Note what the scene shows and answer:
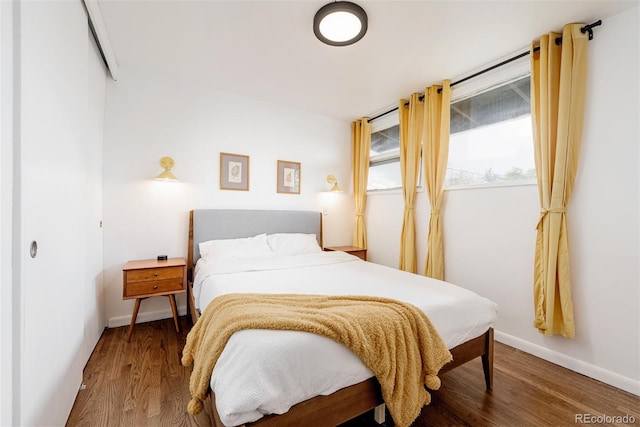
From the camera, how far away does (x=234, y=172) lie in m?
3.22

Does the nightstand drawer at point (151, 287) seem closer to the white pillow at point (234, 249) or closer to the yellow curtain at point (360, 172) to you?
the white pillow at point (234, 249)

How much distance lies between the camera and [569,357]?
A: 2.04m

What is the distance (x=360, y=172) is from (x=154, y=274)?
287 centimetres

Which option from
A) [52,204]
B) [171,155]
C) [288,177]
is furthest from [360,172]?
[52,204]

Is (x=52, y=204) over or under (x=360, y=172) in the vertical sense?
under

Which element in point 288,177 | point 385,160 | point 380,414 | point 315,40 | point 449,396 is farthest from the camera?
point 385,160

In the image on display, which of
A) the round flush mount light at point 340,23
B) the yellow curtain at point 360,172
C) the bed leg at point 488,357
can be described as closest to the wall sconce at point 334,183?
the yellow curtain at point 360,172

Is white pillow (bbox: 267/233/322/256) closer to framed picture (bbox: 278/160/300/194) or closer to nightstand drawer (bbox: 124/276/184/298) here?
framed picture (bbox: 278/160/300/194)

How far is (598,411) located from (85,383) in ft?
10.6

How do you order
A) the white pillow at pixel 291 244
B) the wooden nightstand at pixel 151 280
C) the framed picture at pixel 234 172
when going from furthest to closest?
the framed picture at pixel 234 172, the white pillow at pixel 291 244, the wooden nightstand at pixel 151 280

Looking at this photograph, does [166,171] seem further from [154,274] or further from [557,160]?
[557,160]

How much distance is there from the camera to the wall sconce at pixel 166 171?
104 inches

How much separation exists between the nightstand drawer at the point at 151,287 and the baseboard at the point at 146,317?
583mm

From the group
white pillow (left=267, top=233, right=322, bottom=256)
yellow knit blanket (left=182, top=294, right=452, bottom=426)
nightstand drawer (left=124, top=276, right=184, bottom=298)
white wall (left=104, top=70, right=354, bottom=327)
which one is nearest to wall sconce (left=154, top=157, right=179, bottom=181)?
white wall (left=104, top=70, right=354, bottom=327)
